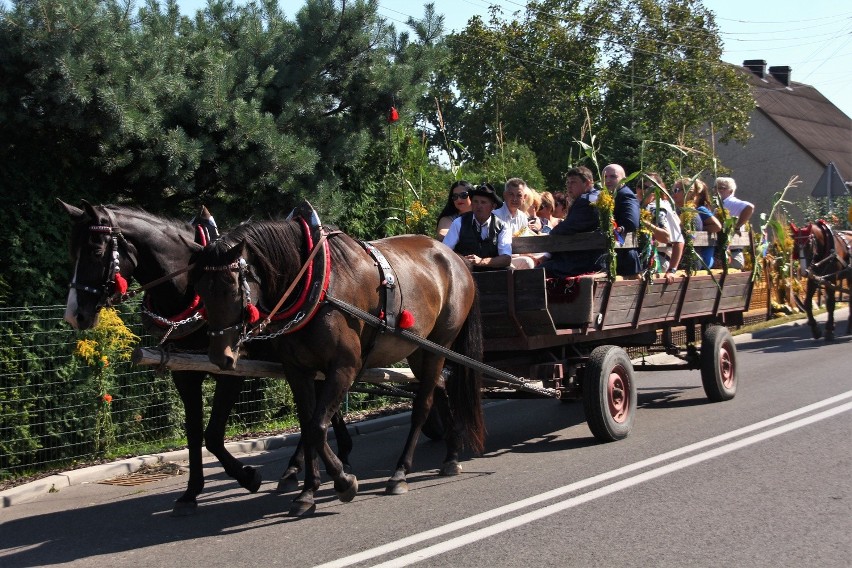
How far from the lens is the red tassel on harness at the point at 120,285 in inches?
233

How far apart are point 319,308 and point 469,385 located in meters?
1.92

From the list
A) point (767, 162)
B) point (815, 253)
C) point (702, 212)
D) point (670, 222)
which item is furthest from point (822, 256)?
point (767, 162)

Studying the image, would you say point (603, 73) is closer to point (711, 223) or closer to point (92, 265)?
point (711, 223)

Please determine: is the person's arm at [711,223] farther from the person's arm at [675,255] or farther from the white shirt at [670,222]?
the person's arm at [675,255]

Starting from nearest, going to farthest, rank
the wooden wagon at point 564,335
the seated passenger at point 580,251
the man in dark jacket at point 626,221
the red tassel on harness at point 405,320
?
the red tassel on harness at point 405,320
the wooden wagon at point 564,335
the seated passenger at point 580,251
the man in dark jacket at point 626,221

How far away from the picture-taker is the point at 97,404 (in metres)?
8.68

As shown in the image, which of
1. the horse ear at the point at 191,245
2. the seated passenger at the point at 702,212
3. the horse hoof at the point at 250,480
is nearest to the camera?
the horse ear at the point at 191,245

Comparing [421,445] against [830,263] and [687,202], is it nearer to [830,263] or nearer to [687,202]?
[687,202]

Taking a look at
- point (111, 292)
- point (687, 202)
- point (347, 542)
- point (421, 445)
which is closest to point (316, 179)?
point (421, 445)

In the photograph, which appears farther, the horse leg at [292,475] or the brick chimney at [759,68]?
the brick chimney at [759,68]

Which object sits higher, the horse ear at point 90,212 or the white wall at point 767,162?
the white wall at point 767,162

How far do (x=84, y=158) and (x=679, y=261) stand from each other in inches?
227

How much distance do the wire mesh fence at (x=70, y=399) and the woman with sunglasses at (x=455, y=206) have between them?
7.84ft

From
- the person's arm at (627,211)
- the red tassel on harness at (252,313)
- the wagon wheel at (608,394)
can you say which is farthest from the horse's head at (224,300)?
the person's arm at (627,211)
